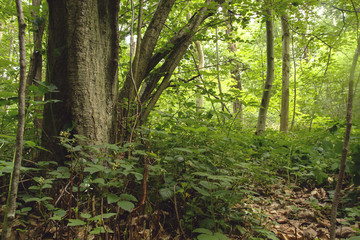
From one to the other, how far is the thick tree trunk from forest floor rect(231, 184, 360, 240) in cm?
167

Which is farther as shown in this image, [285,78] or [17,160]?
[285,78]

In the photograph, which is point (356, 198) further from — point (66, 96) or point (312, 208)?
point (66, 96)

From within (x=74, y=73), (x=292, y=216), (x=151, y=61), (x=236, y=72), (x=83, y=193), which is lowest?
(x=292, y=216)

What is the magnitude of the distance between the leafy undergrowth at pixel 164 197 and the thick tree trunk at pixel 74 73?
6.4 inches

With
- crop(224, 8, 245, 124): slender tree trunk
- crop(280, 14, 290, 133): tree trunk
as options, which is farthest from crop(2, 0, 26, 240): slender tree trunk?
crop(280, 14, 290, 133): tree trunk

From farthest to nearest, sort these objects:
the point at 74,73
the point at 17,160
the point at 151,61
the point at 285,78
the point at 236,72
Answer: the point at 236,72
the point at 285,78
the point at 151,61
the point at 74,73
the point at 17,160

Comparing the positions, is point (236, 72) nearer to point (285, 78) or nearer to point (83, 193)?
point (285, 78)

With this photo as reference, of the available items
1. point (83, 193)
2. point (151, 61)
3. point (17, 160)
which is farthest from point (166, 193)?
point (151, 61)

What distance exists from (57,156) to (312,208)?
9.10 ft

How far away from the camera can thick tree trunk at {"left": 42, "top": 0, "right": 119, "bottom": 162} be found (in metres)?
1.83

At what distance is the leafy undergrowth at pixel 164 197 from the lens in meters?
1.30

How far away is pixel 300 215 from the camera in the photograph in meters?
2.23

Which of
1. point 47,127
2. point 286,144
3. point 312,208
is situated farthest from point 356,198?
point 47,127

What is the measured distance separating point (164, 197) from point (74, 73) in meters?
1.33
